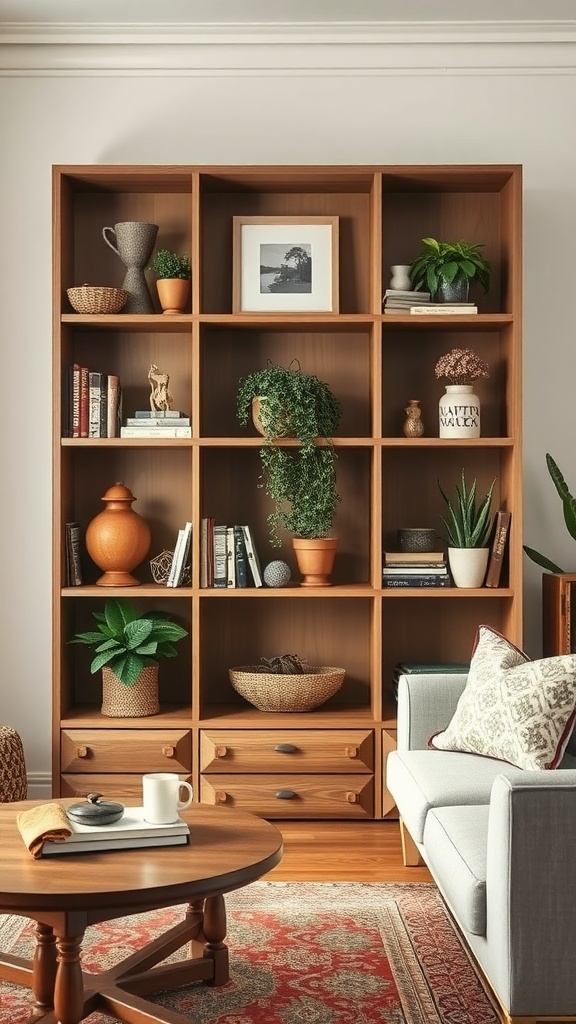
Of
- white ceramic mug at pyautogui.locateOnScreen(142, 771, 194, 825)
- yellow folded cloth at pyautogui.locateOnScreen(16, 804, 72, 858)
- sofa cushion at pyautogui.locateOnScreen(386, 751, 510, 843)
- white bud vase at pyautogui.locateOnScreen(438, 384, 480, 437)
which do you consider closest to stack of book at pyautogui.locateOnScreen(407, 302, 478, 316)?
white bud vase at pyautogui.locateOnScreen(438, 384, 480, 437)

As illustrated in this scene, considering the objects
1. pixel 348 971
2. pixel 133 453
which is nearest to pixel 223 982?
pixel 348 971

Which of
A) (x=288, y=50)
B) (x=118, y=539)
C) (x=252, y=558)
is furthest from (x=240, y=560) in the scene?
(x=288, y=50)

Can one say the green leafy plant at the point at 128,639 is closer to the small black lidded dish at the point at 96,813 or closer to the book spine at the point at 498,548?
the book spine at the point at 498,548

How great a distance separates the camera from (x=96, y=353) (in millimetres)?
4242

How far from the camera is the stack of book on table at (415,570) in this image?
3.94m

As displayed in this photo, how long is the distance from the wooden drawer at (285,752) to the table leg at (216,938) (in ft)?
4.29

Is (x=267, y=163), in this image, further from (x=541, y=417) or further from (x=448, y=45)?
(x=541, y=417)

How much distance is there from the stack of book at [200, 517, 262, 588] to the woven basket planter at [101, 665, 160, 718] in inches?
16.0

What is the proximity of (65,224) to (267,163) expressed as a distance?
0.82 meters

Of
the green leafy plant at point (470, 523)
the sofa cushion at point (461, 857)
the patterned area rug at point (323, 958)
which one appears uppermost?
the green leafy plant at point (470, 523)

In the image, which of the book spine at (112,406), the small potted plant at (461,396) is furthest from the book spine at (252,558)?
the small potted plant at (461,396)

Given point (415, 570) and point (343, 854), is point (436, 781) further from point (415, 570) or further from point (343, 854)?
point (415, 570)

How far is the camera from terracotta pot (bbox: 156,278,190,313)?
3971mm

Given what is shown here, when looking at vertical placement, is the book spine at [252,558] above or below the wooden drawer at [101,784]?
above
